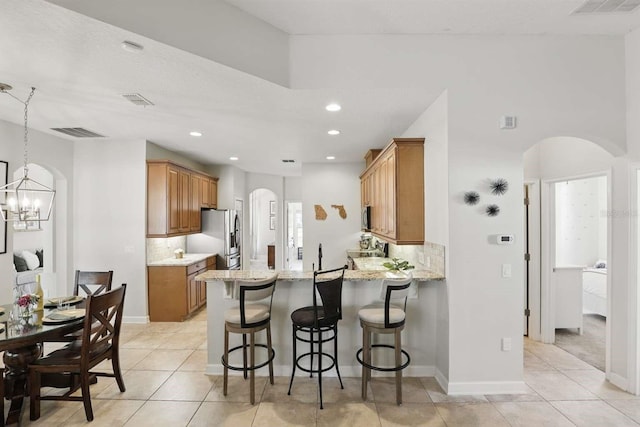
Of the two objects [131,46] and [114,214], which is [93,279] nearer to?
[114,214]

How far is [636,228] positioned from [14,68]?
5488 millimetres

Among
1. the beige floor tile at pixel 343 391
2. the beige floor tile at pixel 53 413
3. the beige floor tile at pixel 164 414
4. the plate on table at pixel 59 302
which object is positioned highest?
the plate on table at pixel 59 302

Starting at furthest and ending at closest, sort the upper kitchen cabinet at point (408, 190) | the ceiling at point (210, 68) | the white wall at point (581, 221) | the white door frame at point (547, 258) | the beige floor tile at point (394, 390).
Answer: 1. the white wall at point (581, 221)
2. the white door frame at point (547, 258)
3. the upper kitchen cabinet at point (408, 190)
4. the beige floor tile at point (394, 390)
5. the ceiling at point (210, 68)

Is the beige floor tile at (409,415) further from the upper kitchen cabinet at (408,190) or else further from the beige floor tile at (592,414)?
the upper kitchen cabinet at (408,190)

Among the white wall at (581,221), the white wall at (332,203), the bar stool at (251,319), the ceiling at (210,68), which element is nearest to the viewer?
the ceiling at (210,68)

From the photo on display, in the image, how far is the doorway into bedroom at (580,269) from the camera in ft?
13.7

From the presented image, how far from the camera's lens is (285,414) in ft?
8.83

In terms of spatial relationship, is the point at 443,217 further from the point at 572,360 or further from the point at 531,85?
the point at 572,360

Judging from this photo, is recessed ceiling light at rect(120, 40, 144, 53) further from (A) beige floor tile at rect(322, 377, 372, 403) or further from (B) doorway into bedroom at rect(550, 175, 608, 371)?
(B) doorway into bedroom at rect(550, 175, 608, 371)

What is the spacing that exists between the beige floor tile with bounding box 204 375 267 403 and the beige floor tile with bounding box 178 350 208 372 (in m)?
0.37

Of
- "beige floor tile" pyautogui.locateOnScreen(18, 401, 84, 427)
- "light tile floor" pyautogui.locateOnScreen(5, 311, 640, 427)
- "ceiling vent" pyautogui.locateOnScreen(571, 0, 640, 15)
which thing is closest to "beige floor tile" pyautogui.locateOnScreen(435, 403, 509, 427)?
"light tile floor" pyautogui.locateOnScreen(5, 311, 640, 427)

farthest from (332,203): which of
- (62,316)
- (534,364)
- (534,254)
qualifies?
(62,316)

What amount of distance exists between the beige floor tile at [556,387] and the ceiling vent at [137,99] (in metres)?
4.67

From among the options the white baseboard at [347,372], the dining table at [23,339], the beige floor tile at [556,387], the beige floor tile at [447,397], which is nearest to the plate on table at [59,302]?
the dining table at [23,339]
